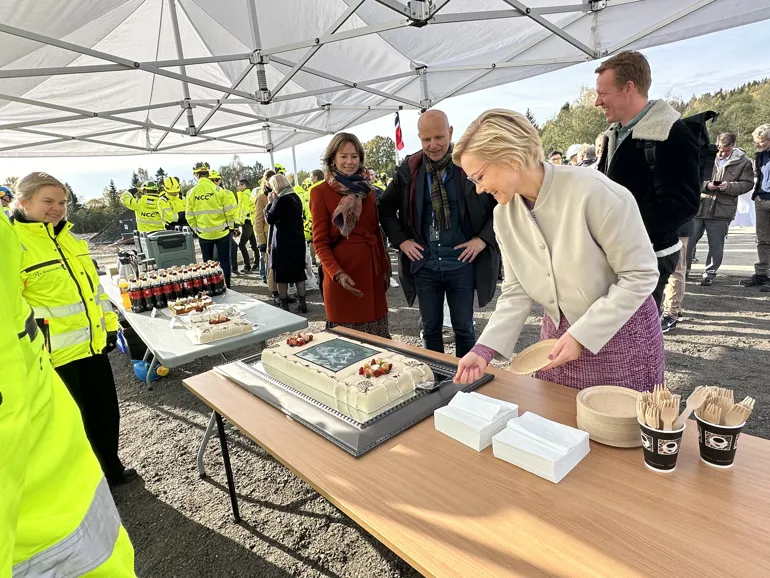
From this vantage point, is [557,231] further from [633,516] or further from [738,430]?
[633,516]

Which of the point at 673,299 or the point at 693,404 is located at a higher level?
the point at 693,404

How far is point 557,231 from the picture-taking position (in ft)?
4.19

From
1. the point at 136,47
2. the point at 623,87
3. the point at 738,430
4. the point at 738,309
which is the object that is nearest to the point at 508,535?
the point at 738,430

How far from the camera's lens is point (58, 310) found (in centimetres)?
204

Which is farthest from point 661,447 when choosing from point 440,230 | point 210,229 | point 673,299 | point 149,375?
point 210,229

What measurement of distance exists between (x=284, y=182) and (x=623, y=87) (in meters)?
3.88

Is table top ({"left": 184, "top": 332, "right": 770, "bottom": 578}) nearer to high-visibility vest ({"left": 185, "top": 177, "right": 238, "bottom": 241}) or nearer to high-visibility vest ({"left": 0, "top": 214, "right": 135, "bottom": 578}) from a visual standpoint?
high-visibility vest ({"left": 0, "top": 214, "right": 135, "bottom": 578})

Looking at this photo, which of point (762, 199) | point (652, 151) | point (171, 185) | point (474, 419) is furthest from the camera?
point (171, 185)

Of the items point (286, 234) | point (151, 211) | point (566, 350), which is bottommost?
point (566, 350)

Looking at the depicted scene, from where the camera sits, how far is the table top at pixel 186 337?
7.59ft

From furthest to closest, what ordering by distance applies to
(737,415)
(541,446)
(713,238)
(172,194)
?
(172,194) < (713,238) < (541,446) < (737,415)

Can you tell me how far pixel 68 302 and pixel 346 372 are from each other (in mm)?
1580

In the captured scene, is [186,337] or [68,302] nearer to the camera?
[68,302]

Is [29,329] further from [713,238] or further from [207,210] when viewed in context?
[713,238]
